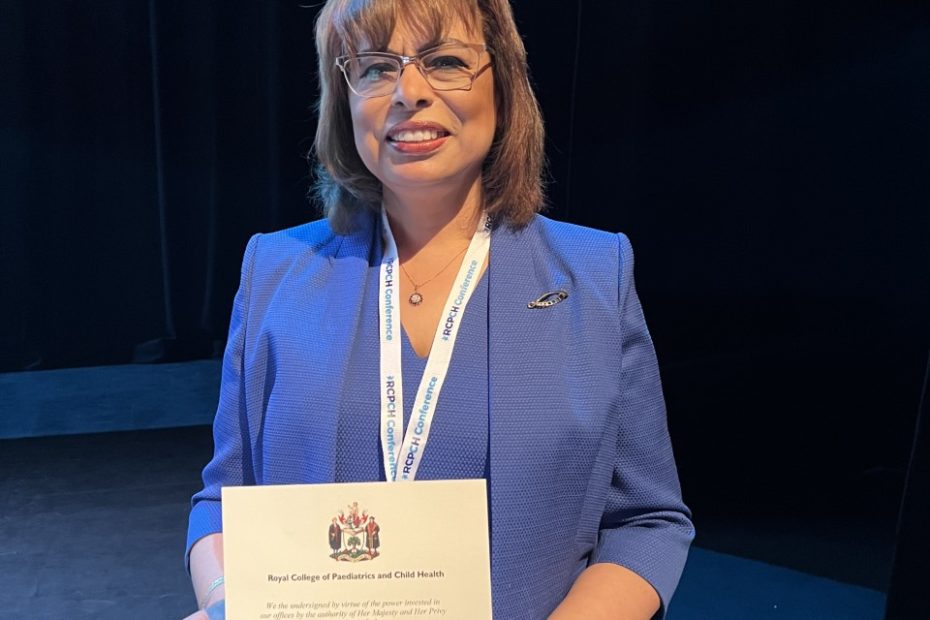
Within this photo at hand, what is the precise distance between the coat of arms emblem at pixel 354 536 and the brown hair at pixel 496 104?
0.52 meters

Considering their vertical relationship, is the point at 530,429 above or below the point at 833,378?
above

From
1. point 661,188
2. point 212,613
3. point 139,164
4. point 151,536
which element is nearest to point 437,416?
point 212,613

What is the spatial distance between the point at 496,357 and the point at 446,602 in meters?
0.33

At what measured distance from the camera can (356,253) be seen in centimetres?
131

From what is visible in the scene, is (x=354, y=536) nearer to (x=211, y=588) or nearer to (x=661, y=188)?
(x=211, y=588)

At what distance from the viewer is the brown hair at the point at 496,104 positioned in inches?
46.5

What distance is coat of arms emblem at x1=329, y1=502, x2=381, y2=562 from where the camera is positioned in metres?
0.95

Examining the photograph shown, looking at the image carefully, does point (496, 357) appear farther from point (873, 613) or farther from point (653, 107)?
point (653, 107)

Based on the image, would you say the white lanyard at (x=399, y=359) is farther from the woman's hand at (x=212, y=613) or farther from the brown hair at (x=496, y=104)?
the woman's hand at (x=212, y=613)

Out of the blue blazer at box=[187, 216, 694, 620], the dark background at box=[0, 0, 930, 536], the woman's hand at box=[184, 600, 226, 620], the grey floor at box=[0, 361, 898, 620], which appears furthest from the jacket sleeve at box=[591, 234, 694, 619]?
the dark background at box=[0, 0, 930, 536]

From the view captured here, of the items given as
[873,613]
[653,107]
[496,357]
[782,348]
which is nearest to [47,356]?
[653,107]

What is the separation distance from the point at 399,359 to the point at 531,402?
0.61 feet

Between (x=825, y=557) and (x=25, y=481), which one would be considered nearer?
(x=825, y=557)

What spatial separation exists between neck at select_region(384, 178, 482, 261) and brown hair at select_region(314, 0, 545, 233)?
0.02 metres
